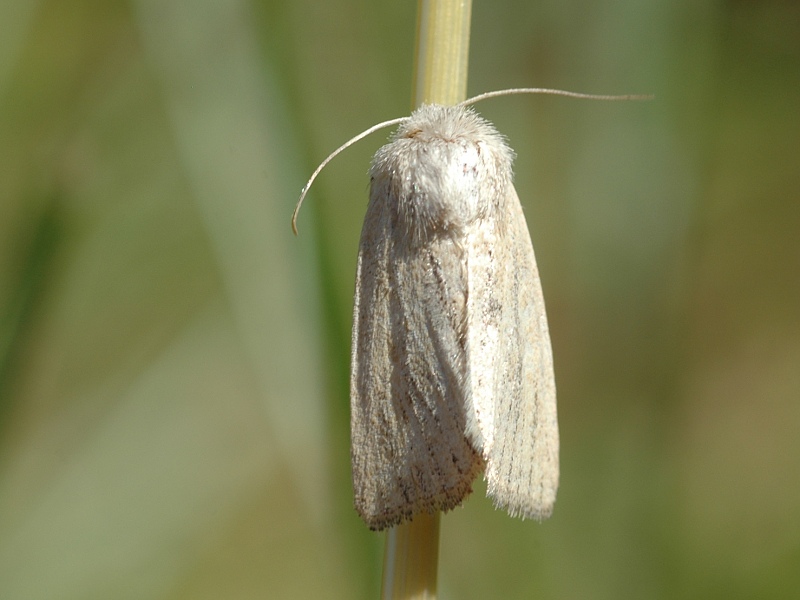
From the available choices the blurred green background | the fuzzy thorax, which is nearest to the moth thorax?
the fuzzy thorax

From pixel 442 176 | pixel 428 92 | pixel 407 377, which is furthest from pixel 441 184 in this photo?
pixel 407 377

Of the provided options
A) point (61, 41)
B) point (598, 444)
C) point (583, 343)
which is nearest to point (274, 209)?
point (61, 41)

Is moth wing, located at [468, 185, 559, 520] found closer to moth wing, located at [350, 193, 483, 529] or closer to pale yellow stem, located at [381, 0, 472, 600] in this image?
moth wing, located at [350, 193, 483, 529]

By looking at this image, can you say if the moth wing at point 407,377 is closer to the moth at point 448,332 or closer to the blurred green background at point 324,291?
the moth at point 448,332

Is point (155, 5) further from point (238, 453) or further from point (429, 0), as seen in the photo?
point (238, 453)

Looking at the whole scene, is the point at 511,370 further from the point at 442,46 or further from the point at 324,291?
the point at 324,291
